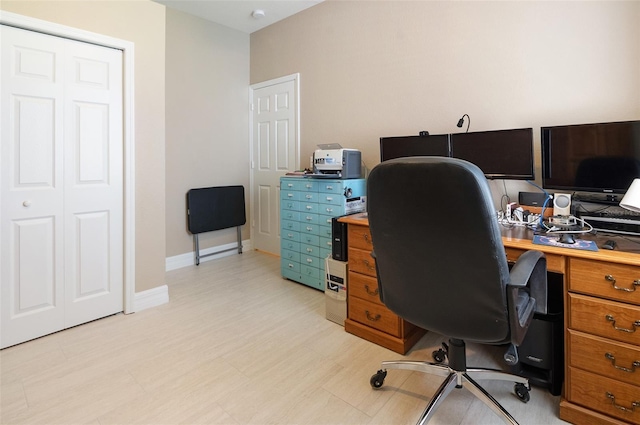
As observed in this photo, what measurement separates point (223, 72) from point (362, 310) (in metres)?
3.29

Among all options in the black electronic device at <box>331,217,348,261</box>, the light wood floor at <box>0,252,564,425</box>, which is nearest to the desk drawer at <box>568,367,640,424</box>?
the light wood floor at <box>0,252,564,425</box>

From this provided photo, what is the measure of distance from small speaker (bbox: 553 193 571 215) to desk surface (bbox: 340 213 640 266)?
23 centimetres

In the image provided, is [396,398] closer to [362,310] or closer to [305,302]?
[362,310]

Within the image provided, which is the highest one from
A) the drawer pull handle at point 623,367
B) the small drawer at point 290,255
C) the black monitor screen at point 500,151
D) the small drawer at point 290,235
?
the black monitor screen at point 500,151

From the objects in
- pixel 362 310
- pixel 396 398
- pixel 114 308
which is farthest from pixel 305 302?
pixel 114 308

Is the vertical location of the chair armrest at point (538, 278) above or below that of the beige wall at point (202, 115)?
below

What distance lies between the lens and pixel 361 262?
2.20 m

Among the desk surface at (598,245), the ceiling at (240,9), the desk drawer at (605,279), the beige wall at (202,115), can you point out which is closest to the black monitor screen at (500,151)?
the desk surface at (598,245)

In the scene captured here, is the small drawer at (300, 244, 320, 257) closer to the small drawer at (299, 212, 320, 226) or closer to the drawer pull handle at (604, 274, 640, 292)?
the small drawer at (299, 212, 320, 226)

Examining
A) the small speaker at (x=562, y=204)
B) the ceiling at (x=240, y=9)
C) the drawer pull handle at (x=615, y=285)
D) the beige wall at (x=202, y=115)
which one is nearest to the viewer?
the drawer pull handle at (x=615, y=285)

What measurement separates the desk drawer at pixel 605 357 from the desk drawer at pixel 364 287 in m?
1.00

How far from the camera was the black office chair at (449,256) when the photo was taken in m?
1.10

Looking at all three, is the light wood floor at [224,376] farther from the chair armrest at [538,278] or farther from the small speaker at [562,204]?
the small speaker at [562,204]

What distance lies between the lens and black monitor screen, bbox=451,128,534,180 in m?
1.97
